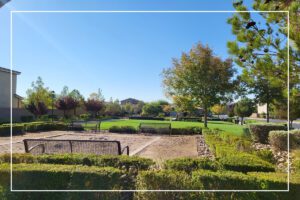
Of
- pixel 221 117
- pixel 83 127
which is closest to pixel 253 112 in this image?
pixel 221 117

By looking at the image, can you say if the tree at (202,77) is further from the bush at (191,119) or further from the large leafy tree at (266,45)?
the bush at (191,119)

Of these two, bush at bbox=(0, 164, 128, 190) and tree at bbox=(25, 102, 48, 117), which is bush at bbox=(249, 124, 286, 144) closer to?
bush at bbox=(0, 164, 128, 190)

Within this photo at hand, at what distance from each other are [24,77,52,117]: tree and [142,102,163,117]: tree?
10.0 metres

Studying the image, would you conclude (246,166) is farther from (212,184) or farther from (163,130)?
(163,130)

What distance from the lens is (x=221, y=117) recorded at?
33188 millimetres

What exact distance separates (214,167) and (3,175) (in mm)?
3007

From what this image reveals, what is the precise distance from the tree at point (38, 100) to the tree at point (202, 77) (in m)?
12.4

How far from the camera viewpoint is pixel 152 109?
29.5 m

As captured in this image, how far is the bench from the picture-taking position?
5762 millimetres

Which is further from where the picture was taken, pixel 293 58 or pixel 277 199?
pixel 293 58

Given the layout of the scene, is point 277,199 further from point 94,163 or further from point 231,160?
point 94,163

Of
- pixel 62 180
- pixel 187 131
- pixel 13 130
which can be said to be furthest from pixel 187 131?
pixel 62 180

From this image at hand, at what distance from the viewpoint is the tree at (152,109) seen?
28531 mm

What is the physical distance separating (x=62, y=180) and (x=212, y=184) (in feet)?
6.48
